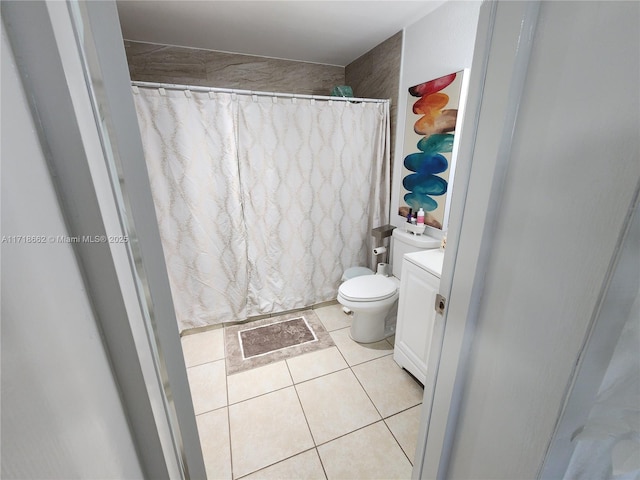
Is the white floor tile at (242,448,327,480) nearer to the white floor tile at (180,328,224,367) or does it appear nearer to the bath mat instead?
the bath mat

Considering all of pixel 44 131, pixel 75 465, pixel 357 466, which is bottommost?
pixel 357 466

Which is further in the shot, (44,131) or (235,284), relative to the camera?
(235,284)

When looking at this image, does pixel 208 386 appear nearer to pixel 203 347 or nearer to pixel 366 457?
pixel 203 347

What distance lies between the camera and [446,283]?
2.51ft

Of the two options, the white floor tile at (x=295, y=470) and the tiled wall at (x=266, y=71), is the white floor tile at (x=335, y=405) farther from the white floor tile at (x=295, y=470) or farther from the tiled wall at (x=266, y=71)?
the tiled wall at (x=266, y=71)

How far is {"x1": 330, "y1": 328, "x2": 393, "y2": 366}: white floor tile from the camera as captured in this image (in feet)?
6.23

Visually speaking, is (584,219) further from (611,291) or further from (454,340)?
(454,340)

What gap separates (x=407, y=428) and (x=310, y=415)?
513 millimetres

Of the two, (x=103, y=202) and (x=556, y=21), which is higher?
(x=556, y=21)

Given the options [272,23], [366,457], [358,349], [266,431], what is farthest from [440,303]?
[272,23]

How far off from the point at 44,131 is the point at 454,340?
0.90 m

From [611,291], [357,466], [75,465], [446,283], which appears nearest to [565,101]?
[611,291]

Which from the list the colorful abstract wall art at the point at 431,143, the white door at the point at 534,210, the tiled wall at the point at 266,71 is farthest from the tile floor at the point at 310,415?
the tiled wall at the point at 266,71

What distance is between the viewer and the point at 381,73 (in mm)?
2266
